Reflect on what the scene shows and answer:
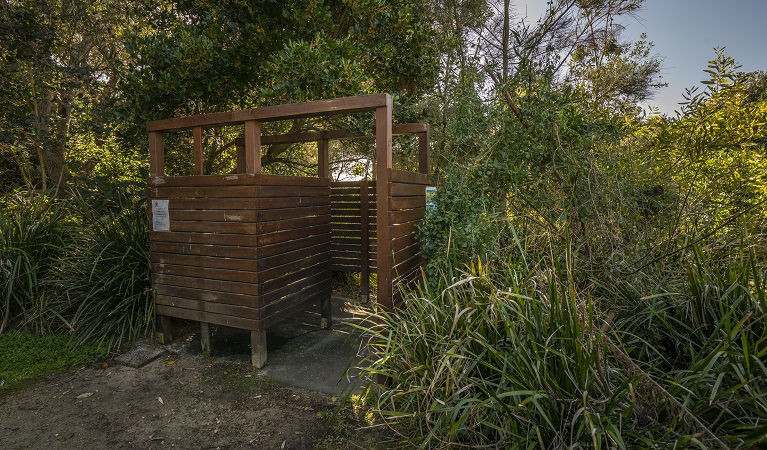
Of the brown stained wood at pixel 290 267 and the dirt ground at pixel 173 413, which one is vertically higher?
the brown stained wood at pixel 290 267

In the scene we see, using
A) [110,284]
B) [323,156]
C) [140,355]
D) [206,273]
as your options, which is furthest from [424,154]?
[110,284]

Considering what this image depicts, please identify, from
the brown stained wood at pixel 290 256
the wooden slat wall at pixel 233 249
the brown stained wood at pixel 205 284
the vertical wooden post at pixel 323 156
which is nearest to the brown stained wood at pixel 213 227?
the wooden slat wall at pixel 233 249

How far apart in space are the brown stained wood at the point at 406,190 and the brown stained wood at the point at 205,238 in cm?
112

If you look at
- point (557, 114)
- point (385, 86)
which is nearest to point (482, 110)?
point (557, 114)

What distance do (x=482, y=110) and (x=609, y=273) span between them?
5.88 feet

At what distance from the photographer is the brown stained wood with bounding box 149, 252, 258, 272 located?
3111 millimetres

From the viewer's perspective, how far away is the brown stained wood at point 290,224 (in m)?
3.13

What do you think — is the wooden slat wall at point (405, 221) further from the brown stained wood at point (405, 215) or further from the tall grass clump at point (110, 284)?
the tall grass clump at point (110, 284)

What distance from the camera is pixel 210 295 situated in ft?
10.8

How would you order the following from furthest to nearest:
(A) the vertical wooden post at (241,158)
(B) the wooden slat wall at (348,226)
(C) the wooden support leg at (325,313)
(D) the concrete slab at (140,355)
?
1. (B) the wooden slat wall at (348,226)
2. (A) the vertical wooden post at (241,158)
3. (C) the wooden support leg at (325,313)
4. (D) the concrete slab at (140,355)

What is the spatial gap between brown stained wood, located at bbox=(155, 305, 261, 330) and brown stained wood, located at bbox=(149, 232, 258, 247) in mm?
583

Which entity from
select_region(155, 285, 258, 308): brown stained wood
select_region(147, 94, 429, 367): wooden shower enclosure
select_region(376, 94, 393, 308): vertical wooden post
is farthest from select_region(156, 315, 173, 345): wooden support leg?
select_region(376, 94, 393, 308): vertical wooden post

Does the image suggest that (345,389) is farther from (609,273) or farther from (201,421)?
(609,273)

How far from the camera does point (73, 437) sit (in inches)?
92.6
